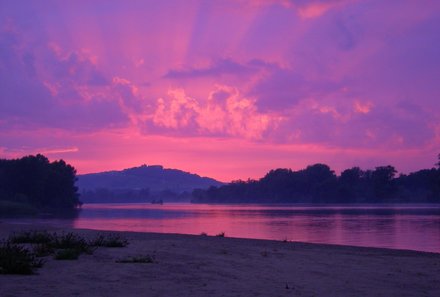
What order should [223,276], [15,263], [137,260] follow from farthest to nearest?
[137,260] → [223,276] → [15,263]

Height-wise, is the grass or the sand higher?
the grass

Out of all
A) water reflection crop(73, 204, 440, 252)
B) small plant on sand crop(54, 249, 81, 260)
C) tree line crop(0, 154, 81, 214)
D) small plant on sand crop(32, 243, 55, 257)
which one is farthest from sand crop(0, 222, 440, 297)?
tree line crop(0, 154, 81, 214)

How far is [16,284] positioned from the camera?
1262 centimetres

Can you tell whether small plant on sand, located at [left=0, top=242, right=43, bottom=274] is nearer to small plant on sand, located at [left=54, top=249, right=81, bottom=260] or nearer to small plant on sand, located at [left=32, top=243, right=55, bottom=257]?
small plant on sand, located at [left=54, top=249, right=81, bottom=260]

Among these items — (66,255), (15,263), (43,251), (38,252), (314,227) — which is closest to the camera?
(15,263)

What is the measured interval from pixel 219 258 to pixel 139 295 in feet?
24.2

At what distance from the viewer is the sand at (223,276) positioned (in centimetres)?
1270

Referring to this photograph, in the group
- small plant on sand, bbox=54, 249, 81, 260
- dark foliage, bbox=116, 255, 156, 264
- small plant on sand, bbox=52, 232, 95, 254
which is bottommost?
dark foliage, bbox=116, 255, 156, 264

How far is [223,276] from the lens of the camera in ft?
49.8

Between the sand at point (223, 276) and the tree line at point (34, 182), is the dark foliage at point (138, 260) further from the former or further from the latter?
the tree line at point (34, 182)

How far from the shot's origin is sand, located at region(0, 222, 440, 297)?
41.7ft

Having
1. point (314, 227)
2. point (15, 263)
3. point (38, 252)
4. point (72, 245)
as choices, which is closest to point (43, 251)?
point (38, 252)

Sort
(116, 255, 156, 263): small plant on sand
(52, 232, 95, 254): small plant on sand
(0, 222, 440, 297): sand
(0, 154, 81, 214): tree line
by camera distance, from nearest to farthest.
Result: (0, 222, 440, 297): sand < (116, 255, 156, 263): small plant on sand < (52, 232, 95, 254): small plant on sand < (0, 154, 81, 214): tree line

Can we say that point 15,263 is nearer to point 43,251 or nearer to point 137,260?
point 137,260
